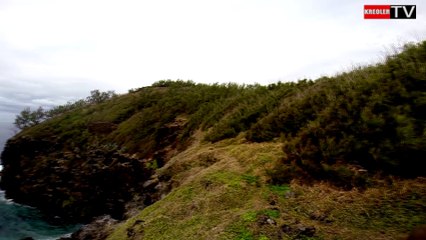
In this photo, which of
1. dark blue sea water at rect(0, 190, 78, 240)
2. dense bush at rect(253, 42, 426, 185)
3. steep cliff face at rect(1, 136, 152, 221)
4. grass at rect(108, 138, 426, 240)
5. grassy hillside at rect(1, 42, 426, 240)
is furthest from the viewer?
steep cliff face at rect(1, 136, 152, 221)

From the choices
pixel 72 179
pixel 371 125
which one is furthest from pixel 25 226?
pixel 371 125

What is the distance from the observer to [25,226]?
21672 mm

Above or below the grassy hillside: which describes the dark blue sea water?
below

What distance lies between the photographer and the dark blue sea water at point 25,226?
19.7 m

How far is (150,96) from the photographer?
29500 mm

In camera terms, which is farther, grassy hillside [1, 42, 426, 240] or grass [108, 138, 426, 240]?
grassy hillside [1, 42, 426, 240]

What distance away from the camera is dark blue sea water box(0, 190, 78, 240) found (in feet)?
64.7

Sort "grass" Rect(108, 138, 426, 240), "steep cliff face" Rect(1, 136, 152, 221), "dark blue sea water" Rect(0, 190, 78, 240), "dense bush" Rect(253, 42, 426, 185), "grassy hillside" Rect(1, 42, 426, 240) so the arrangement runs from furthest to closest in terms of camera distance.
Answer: "steep cliff face" Rect(1, 136, 152, 221) → "dark blue sea water" Rect(0, 190, 78, 240) → "dense bush" Rect(253, 42, 426, 185) → "grassy hillside" Rect(1, 42, 426, 240) → "grass" Rect(108, 138, 426, 240)

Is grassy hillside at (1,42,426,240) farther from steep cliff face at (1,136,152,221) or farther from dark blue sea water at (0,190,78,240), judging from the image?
dark blue sea water at (0,190,78,240)

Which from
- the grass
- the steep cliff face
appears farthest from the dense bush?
the steep cliff face

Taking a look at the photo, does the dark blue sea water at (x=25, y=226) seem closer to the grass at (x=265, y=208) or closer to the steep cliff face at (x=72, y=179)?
the steep cliff face at (x=72, y=179)

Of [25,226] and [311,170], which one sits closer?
[311,170]

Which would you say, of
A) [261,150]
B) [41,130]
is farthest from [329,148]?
[41,130]

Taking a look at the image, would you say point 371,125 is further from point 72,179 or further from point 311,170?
point 72,179
